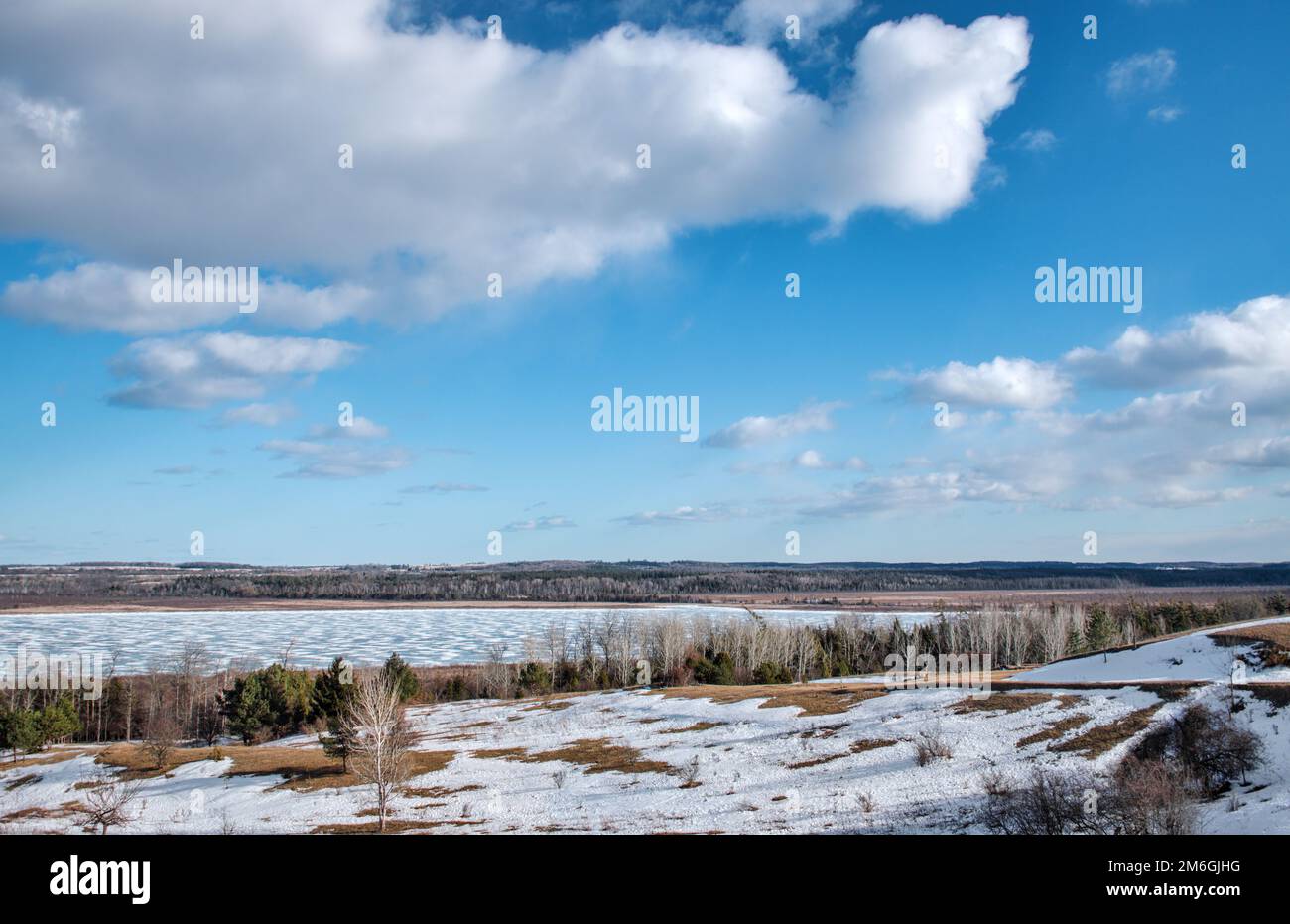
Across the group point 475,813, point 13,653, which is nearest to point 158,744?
point 475,813

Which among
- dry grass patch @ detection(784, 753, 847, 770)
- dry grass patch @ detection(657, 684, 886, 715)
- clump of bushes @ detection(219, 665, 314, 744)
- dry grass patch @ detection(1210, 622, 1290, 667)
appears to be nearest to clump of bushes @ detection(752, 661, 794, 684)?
dry grass patch @ detection(657, 684, 886, 715)

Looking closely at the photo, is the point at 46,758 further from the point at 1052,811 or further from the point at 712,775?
the point at 1052,811

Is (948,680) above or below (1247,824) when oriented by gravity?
below

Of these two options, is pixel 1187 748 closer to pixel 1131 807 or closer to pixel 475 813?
pixel 1131 807

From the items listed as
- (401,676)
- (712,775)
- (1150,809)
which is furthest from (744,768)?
(401,676)

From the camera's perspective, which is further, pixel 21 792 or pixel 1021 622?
pixel 1021 622
